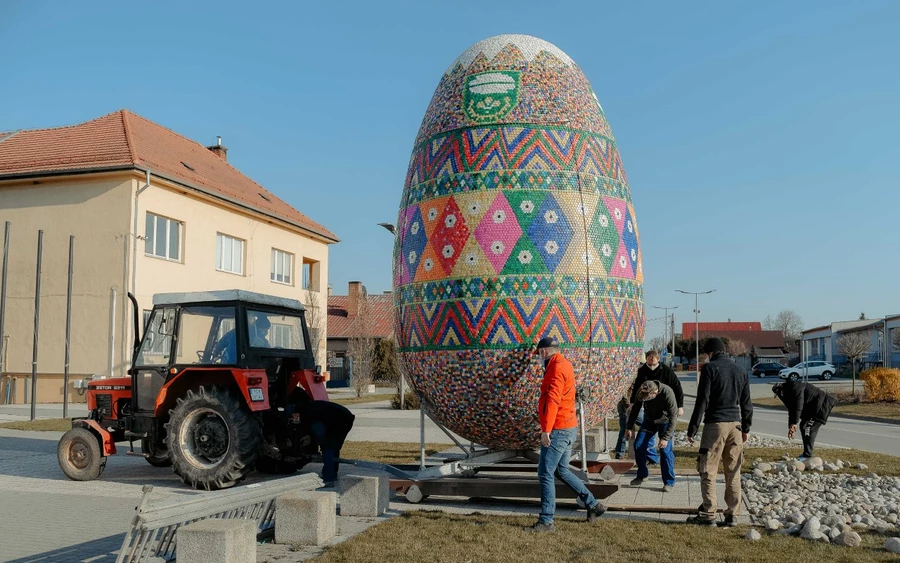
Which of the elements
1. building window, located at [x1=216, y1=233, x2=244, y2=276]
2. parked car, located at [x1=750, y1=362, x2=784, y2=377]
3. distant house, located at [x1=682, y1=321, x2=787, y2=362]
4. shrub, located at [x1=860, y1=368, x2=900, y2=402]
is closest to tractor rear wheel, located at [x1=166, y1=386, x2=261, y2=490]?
building window, located at [x1=216, y1=233, x2=244, y2=276]

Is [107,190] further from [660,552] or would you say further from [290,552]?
[660,552]

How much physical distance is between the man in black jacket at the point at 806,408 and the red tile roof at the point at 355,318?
3901cm

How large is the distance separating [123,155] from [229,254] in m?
6.35

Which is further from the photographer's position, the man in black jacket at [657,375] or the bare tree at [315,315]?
the bare tree at [315,315]

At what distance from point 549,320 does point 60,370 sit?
22442mm

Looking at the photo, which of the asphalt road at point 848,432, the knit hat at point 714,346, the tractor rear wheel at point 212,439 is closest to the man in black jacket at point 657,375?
the knit hat at point 714,346

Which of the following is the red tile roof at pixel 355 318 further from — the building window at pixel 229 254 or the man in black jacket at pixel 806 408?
the man in black jacket at pixel 806 408

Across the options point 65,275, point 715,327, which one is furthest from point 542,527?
point 715,327

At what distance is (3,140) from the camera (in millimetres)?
29328

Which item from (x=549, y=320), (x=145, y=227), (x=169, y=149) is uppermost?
(x=169, y=149)

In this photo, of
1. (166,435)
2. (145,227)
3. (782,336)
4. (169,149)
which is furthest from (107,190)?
(782,336)

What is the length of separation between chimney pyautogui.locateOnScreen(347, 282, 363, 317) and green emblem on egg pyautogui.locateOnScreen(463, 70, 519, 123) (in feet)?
142

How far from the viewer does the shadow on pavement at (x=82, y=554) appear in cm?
644

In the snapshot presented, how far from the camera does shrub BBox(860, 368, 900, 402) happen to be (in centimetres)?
3039
